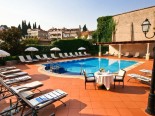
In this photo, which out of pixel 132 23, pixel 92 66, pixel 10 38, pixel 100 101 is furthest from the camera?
pixel 132 23

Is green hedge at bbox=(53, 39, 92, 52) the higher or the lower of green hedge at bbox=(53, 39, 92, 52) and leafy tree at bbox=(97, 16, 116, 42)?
the lower

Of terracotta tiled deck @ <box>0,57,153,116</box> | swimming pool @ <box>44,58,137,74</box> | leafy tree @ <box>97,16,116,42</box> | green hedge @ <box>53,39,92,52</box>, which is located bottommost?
terracotta tiled deck @ <box>0,57,153,116</box>

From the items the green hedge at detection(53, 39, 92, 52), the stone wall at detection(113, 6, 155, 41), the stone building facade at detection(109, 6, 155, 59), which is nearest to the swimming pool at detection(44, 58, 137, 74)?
the green hedge at detection(53, 39, 92, 52)

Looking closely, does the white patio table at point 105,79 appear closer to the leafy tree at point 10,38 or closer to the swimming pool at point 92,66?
the swimming pool at point 92,66

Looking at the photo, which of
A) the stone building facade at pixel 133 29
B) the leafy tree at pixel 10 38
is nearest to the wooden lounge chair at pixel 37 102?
the leafy tree at pixel 10 38

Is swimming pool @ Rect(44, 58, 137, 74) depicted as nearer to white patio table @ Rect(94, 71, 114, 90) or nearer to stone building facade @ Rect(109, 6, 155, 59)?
white patio table @ Rect(94, 71, 114, 90)

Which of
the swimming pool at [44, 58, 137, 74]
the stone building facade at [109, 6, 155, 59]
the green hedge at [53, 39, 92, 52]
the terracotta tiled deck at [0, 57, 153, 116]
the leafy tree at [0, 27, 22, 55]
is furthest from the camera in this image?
the green hedge at [53, 39, 92, 52]

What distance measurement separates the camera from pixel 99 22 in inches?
1284

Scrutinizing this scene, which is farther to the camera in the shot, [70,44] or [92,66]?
[70,44]

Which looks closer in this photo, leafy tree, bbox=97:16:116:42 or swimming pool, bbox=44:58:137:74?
swimming pool, bbox=44:58:137:74

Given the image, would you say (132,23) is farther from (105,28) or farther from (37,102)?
(37,102)

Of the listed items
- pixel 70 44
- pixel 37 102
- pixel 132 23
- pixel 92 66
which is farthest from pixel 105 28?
pixel 37 102

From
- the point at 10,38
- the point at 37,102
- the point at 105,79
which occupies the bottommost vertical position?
the point at 37,102

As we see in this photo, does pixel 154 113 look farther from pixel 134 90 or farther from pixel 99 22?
pixel 99 22
